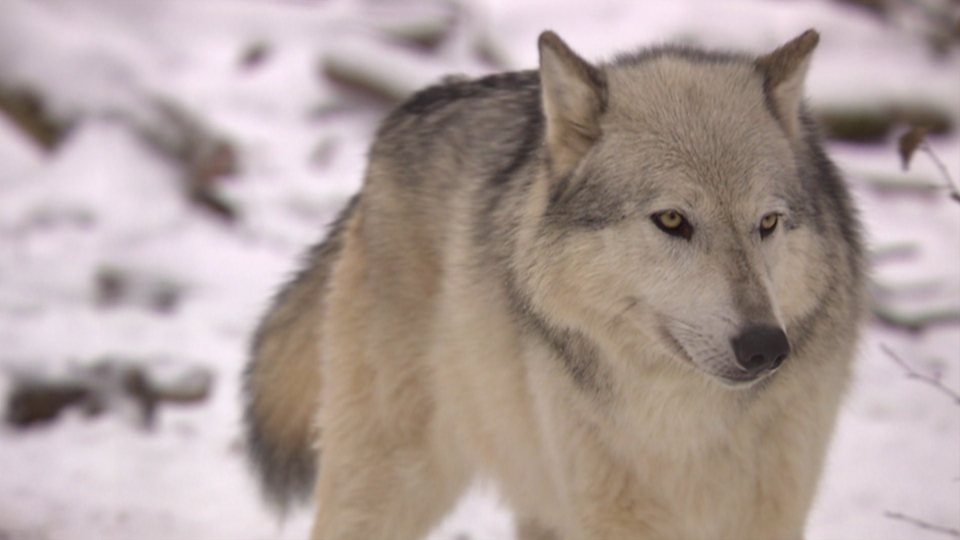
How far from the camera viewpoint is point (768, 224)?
2682 millimetres

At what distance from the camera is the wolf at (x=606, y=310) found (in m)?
2.69

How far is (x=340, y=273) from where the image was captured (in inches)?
154

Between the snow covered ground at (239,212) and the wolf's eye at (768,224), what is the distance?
1.65 metres

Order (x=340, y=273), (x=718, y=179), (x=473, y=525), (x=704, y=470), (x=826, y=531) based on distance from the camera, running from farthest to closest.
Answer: (x=473, y=525) → (x=826, y=531) → (x=340, y=273) → (x=704, y=470) → (x=718, y=179)

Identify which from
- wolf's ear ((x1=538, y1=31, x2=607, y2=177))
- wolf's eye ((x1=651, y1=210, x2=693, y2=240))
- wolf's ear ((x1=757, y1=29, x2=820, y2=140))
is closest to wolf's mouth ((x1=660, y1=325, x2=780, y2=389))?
wolf's eye ((x1=651, y1=210, x2=693, y2=240))

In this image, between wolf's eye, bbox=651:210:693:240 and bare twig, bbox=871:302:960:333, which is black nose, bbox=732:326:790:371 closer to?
wolf's eye, bbox=651:210:693:240

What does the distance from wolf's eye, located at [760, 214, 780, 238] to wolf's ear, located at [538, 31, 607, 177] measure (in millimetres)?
541

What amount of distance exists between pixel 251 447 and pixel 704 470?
2222 mm

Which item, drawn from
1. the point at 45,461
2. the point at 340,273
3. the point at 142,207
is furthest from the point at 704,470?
the point at 142,207

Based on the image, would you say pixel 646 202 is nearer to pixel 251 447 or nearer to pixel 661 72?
pixel 661 72

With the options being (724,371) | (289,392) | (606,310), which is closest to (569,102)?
(606,310)

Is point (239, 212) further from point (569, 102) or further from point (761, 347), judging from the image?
point (761, 347)

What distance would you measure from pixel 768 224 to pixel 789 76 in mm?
528

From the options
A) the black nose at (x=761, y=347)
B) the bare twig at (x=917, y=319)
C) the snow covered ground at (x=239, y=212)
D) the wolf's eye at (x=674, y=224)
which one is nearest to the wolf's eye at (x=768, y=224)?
the wolf's eye at (x=674, y=224)
